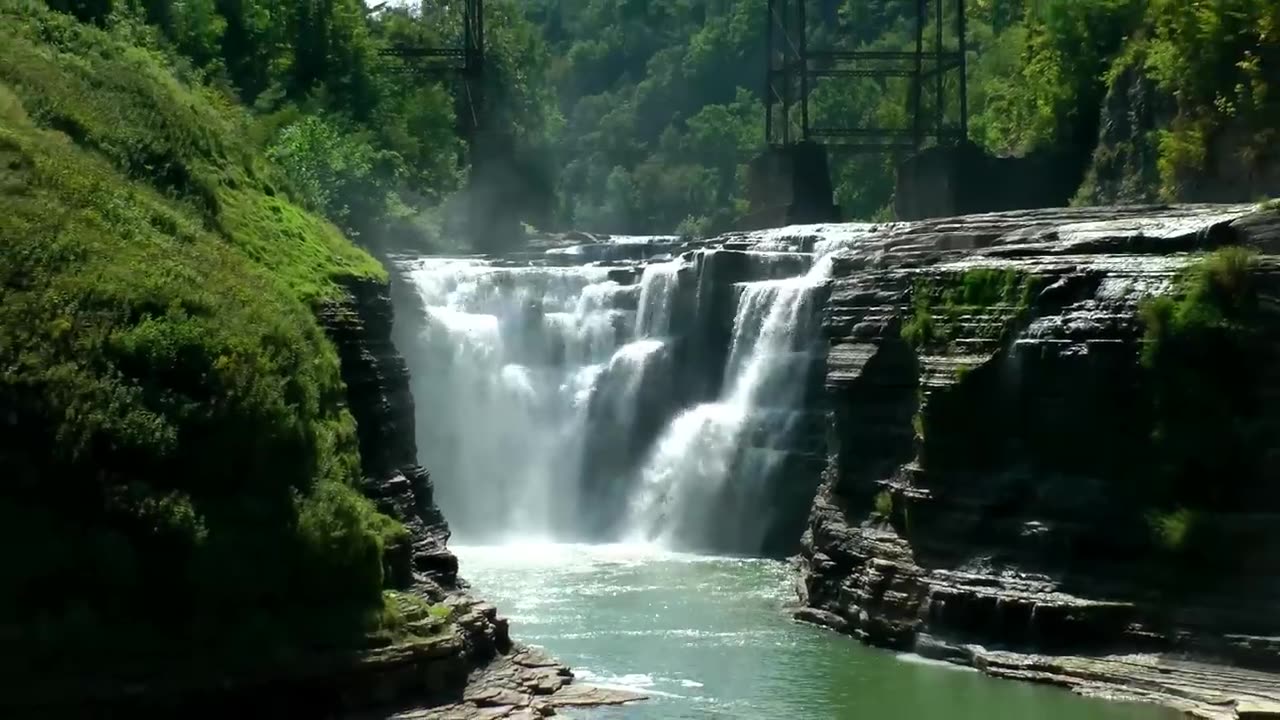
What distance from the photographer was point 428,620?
2864 centimetres

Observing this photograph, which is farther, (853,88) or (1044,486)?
(853,88)

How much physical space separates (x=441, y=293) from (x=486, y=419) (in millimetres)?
5069

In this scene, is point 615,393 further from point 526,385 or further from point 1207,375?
point 1207,375

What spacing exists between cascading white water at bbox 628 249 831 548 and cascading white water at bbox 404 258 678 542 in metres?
2.65

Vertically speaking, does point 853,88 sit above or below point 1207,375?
above

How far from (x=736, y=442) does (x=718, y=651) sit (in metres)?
14.0

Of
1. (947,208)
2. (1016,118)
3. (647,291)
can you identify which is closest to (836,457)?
(647,291)

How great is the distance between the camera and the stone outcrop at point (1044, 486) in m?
30.0

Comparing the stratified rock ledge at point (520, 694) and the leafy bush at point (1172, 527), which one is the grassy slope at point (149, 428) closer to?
the stratified rock ledge at point (520, 694)

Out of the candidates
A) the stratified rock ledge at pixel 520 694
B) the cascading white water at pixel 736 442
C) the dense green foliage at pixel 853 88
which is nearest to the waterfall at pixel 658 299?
the cascading white water at pixel 736 442

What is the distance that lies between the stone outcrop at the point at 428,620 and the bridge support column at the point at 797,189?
30792 millimetres

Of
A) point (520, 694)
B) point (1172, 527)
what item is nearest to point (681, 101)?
point (1172, 527)

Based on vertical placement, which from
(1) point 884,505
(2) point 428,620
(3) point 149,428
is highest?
(3) point 149,428

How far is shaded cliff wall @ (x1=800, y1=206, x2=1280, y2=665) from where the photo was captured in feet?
100
